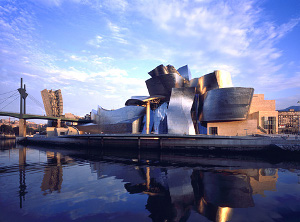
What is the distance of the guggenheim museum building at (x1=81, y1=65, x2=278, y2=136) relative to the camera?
1375 inches

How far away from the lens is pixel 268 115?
3603 centimetres

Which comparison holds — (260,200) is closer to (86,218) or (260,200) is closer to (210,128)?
(86,218)

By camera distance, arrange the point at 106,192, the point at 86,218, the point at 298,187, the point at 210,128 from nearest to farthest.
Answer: the point at 86,218 → the point at 106,192 → the point at 298,187 → the point at 210,128

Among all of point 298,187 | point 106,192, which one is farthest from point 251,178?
point 106,192

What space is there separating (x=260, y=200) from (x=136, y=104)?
43937mm

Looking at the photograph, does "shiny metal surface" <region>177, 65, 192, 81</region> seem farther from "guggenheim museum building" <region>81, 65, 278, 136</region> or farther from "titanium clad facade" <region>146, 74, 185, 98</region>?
"titanium clad facade" <region>146, 74, 185, 98</region>

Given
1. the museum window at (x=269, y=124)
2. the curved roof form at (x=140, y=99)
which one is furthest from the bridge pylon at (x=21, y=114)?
the museum window at (x=269, y=124)

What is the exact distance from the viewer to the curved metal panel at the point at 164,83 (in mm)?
42256

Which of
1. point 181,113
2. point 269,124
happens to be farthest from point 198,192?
point 269,124

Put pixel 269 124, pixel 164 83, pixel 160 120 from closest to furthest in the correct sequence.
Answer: pixel 269 124
pixel 160 120
pixel 164 83

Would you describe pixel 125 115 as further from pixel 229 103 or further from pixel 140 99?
pixel 229 103

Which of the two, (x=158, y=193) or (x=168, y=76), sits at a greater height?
(x=168, y=76)

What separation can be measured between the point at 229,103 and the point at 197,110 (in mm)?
9129

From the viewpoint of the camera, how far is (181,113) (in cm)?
3622
